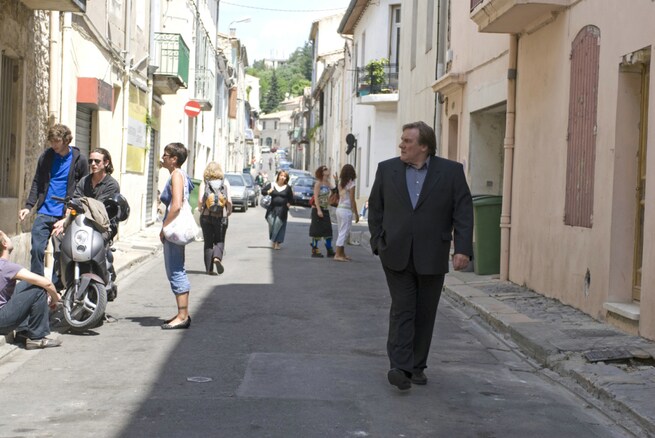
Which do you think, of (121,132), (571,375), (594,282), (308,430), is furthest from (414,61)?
(308,430)

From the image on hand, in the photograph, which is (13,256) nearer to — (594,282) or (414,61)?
(594,282)

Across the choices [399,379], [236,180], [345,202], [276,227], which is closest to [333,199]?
[345,202]

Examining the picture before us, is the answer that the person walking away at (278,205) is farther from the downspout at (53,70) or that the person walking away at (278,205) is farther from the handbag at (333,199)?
the downspout at (53,70)

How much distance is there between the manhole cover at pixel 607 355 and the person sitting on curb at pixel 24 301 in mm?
4209

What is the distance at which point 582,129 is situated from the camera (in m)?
10.6

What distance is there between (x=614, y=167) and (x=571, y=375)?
279cm

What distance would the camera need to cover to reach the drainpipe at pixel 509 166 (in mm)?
13633

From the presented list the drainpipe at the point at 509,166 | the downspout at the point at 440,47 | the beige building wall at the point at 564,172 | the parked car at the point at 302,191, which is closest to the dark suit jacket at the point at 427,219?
the beige building wall at the point at 564,172

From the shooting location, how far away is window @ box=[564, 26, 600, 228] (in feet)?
33.6

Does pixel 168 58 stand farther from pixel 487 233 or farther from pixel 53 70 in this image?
pixel 487 233

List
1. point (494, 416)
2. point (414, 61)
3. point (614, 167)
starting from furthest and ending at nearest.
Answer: point (414, 61) < point (614, 167) < point (494, 416)

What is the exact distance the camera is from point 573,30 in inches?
437

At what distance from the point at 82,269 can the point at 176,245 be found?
0.86 meters

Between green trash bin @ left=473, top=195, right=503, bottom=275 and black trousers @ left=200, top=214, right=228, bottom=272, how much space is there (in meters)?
3.62
